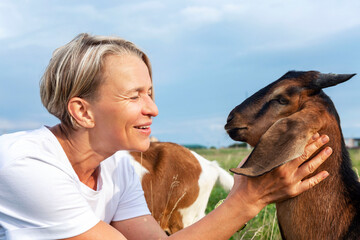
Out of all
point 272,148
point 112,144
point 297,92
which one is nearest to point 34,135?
point 112,144

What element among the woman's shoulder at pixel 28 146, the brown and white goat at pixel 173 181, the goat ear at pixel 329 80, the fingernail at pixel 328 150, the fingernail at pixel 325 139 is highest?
the goat ear at pixel 329 80

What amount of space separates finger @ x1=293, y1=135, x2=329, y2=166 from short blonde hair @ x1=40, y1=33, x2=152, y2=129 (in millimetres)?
1117

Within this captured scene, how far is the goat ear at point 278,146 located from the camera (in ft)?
7.03

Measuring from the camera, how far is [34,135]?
247 centimetres

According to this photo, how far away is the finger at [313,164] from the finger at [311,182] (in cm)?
6

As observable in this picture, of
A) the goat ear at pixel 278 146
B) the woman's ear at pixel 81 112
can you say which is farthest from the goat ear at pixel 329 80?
the woman's ear at pixel 81 112

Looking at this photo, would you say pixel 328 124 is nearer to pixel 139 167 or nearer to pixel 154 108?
pixel 154 108

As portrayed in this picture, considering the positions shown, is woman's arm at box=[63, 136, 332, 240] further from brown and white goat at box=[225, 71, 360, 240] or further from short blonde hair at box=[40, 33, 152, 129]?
short blonde hair at box=[40, 33, 152, 129]

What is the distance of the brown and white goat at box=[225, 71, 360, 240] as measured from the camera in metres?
2.41

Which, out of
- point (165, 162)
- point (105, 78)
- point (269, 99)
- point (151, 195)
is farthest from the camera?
point (165, 162)

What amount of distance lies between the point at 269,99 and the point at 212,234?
88 centimetres

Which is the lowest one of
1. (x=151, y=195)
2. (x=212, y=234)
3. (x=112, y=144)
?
(x=151, y=195)

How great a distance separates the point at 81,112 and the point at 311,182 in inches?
51.8

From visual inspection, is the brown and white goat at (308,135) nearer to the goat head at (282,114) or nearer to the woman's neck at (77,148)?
the goat head at (282,114)
